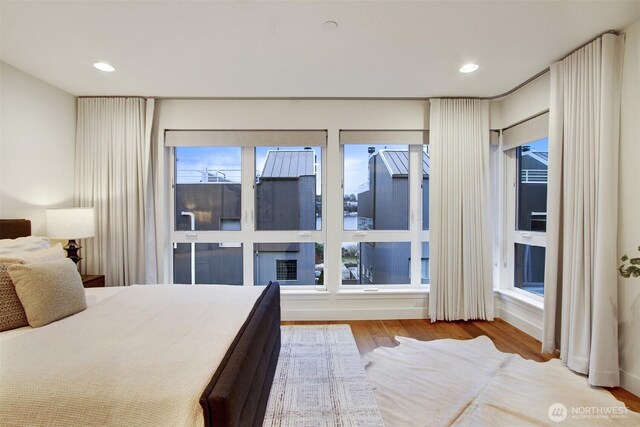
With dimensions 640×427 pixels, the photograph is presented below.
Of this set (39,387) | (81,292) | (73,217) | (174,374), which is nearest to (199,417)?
(174,374)

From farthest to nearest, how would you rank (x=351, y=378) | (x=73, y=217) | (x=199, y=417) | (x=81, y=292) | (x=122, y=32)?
(x=73, y=217), (x=351, y=378), (x=122, y=32), (x=81, y=292), (x=199, y=417)

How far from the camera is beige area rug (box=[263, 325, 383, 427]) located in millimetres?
1750

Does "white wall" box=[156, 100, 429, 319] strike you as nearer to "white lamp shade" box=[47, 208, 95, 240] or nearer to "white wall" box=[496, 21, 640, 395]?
"white lamp shade" box=[47, 208, 95, 240]

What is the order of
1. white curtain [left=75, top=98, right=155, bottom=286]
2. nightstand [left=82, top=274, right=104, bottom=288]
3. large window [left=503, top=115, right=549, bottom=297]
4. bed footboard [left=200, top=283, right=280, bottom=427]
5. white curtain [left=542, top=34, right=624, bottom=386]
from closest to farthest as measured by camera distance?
bed footboard [left=200, top=283, right=280, bottom=427], white curtain [left=542, top=34, right=624, bottom=386], nightstand [left=82, top=274, right=104, bottom=288], large window [left=503, top=115, right=549, bottom=297], white curtain [left=75, top=98, right=155, bottom=286]

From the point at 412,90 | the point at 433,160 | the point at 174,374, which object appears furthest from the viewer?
the point at 433,160

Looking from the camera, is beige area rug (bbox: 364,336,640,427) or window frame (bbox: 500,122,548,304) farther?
window frame (bbox: 500,122,548,304)

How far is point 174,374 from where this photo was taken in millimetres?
1125

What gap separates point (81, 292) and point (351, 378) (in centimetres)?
191

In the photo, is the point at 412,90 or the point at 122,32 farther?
the point at 412,90

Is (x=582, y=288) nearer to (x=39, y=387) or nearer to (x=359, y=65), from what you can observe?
(x=359, y=65)

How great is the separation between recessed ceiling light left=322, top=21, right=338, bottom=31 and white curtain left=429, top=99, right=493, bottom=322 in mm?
1711

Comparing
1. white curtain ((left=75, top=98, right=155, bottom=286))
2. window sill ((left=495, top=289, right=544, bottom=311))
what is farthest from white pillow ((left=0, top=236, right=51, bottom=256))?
window sill ((left=495, top=289, right=544, bottom=311))

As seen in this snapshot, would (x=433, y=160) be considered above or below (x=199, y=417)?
above

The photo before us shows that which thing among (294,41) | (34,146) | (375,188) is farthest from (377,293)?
(34,146)
